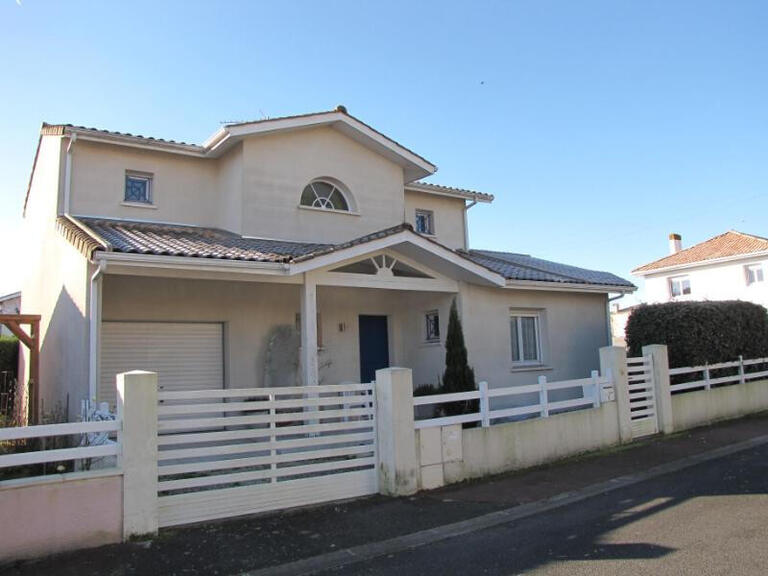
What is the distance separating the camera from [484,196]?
16.2 m

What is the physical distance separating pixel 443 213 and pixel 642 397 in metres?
6.93

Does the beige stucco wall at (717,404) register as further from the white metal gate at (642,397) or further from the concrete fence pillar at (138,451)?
the concrete fence pillar at (138,451)

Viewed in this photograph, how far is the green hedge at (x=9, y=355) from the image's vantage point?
1734 centimetres

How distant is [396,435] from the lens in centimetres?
733

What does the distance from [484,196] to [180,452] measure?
11.9 metres

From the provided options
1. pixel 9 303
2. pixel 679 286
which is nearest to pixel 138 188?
pixel 9 303

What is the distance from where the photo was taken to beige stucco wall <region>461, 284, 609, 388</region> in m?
12.4

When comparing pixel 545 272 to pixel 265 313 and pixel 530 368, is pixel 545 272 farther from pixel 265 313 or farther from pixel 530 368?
pixel 265 313

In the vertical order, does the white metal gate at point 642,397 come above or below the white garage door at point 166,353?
below

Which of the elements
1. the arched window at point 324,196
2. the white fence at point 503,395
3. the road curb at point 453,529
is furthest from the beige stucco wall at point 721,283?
the road curb at point 453,529

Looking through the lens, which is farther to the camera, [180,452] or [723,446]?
[723,446]

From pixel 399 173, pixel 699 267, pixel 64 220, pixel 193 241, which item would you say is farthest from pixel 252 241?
pixel 699 267

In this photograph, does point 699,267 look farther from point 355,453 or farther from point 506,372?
point 355,453

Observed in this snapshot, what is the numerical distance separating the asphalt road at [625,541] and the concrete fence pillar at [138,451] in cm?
202
